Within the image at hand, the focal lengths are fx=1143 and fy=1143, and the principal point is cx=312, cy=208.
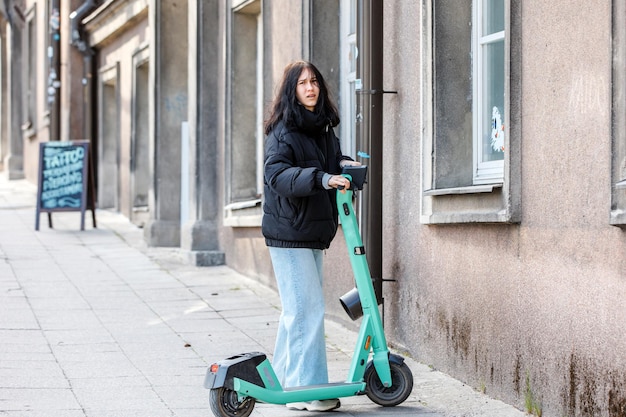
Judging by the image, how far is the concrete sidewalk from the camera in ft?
20.7

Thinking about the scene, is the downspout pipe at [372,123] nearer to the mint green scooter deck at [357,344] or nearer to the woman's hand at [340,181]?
the mint green scooter deck at [357,344]

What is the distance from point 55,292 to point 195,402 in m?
4.85

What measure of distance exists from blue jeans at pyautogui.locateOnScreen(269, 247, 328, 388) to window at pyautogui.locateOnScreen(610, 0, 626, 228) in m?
1.67

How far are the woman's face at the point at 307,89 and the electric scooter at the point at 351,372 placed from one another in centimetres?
42

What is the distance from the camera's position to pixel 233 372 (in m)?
5.55

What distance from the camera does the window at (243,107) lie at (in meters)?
12.7

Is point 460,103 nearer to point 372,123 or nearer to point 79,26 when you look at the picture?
point 372,123

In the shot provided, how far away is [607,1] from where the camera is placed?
5.07m

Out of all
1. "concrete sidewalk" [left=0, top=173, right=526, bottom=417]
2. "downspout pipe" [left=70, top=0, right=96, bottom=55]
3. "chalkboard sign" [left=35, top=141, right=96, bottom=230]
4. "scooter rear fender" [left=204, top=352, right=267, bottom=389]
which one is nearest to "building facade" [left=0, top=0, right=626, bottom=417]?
"concrete sidewalk" [left=0, top=173, right=526, bottom=417]

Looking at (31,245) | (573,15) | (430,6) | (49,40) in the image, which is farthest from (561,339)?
(49,40)

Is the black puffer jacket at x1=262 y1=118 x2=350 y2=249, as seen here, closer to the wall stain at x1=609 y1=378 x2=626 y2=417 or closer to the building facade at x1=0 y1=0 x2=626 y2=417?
the building facade at x1=0 y1=0 x2=626 y2=417

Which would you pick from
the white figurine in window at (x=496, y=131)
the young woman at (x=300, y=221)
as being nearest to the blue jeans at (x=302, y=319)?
the young woman at (x=300, y=221)

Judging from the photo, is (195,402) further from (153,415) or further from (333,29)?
(333,29)

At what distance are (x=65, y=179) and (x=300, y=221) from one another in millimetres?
11120
